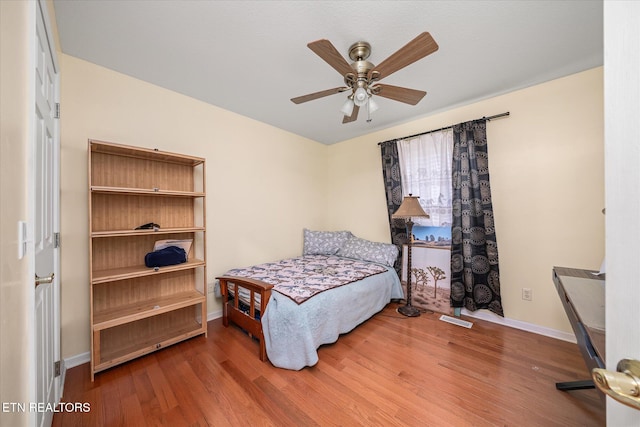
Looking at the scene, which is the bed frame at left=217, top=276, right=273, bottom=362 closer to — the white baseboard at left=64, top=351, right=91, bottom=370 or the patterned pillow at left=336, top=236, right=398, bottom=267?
the white baseboard at left=64, top=351, right=91, bottom=370

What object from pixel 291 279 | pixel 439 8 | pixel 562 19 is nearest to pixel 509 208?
pixel 562 19

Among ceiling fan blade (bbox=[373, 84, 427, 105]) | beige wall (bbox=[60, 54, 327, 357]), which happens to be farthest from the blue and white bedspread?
ceiling fan blade (bbox=[373, 84, 427, 105])

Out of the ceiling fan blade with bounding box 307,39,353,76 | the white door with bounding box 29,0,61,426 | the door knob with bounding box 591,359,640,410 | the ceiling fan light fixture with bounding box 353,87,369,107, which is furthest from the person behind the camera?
the ceiling fan light fixture with bounding box 353,87,369,107

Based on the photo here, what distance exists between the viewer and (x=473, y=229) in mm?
2635

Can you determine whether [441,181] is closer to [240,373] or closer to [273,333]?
[273,333]

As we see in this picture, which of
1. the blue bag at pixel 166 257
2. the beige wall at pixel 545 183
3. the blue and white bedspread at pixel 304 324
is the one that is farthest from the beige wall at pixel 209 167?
the beige wall at pixel 545 183

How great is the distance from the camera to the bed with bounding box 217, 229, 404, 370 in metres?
1.87

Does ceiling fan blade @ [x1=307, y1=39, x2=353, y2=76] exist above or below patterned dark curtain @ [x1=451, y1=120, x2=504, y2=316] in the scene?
above

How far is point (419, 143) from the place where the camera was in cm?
310

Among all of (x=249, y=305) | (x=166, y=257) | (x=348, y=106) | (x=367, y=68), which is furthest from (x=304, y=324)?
(x=367, y=68)

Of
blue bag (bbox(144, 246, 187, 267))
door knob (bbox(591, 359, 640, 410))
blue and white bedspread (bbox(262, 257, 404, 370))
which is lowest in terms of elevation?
blue and white bedspread (bbox(262, 257, 404, 370))

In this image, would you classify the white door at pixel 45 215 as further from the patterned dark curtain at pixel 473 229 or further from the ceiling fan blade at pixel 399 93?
the patterned dark curtain at pixel 473 229

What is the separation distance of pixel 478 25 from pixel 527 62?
80 centimetres

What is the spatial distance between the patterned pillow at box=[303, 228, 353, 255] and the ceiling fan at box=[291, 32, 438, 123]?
211 cm
